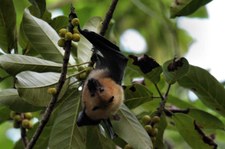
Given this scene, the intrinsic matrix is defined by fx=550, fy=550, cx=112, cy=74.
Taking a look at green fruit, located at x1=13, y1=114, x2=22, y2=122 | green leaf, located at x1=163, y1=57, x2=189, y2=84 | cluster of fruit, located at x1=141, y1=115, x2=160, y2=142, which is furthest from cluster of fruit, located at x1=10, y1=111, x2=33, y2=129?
green leaf, located at x1=163, y1=57, x2=189, y2=84

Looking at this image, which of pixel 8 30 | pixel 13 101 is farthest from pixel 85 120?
pixel 8 30

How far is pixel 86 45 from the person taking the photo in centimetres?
196

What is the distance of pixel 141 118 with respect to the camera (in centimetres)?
203

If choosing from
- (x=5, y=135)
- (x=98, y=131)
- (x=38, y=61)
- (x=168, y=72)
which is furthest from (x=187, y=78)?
(x=5, y=135)

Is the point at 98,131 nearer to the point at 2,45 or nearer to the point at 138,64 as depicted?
the point at 138,64

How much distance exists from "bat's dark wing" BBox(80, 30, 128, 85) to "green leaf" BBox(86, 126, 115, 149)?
10.2 inches

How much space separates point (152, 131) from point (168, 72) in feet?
0.69

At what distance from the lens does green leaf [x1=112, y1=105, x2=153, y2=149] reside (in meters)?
1.73

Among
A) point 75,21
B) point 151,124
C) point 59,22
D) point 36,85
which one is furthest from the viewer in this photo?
point 59,22

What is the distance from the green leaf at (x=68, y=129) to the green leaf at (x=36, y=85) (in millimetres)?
49

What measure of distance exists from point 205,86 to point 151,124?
10.8 inches

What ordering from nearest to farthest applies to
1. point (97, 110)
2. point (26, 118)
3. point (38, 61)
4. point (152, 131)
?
point (97, 110), point (38, 61), point (152, 131), point (26, 118)

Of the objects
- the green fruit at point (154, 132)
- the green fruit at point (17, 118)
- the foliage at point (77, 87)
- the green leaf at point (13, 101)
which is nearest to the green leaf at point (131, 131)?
the foliage at point (77, 87)

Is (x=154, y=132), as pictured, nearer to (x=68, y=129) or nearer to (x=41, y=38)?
(x=68, y=129)
